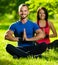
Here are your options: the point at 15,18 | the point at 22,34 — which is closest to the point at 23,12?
the point at 22,34

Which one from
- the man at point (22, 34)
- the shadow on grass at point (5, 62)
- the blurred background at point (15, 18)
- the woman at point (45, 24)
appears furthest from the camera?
the woman at point (45, 24)

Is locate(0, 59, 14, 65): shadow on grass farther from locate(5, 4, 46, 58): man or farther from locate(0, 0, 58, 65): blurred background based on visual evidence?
locate(5, 4, 46, 58): man

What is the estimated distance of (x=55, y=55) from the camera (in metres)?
9.70

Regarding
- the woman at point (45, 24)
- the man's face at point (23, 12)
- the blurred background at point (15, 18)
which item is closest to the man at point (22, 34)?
the man's face at point (23, 12)

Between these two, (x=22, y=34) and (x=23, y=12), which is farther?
(x=22, y=34)

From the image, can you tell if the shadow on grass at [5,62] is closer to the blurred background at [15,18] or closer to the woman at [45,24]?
the blurred background at [15,18]

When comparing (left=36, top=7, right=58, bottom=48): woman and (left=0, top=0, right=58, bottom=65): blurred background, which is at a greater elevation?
(left=36, top=7, right=58, bottom=48): woman

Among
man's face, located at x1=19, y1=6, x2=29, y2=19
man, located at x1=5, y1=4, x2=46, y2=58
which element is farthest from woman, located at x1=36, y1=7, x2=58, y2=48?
man's face, located at x1=19, y1=6, x2=29, y2=19

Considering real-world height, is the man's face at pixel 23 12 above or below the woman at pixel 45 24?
above

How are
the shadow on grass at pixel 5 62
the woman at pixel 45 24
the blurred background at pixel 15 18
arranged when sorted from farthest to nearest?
the woman at pixel 45 24 → the blurred background at pixel 15 18 → the shadow on grass at pixel 5 62

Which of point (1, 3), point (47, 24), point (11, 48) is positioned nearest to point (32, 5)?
point (47, 24)

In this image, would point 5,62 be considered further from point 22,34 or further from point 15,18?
point 15,18

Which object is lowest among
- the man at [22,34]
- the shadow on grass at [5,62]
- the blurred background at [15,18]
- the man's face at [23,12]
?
the blurred background at [15,18]

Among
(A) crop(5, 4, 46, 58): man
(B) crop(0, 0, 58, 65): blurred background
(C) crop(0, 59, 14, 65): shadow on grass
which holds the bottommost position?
(B) crop(0, 0, 58, 65): blurred background
